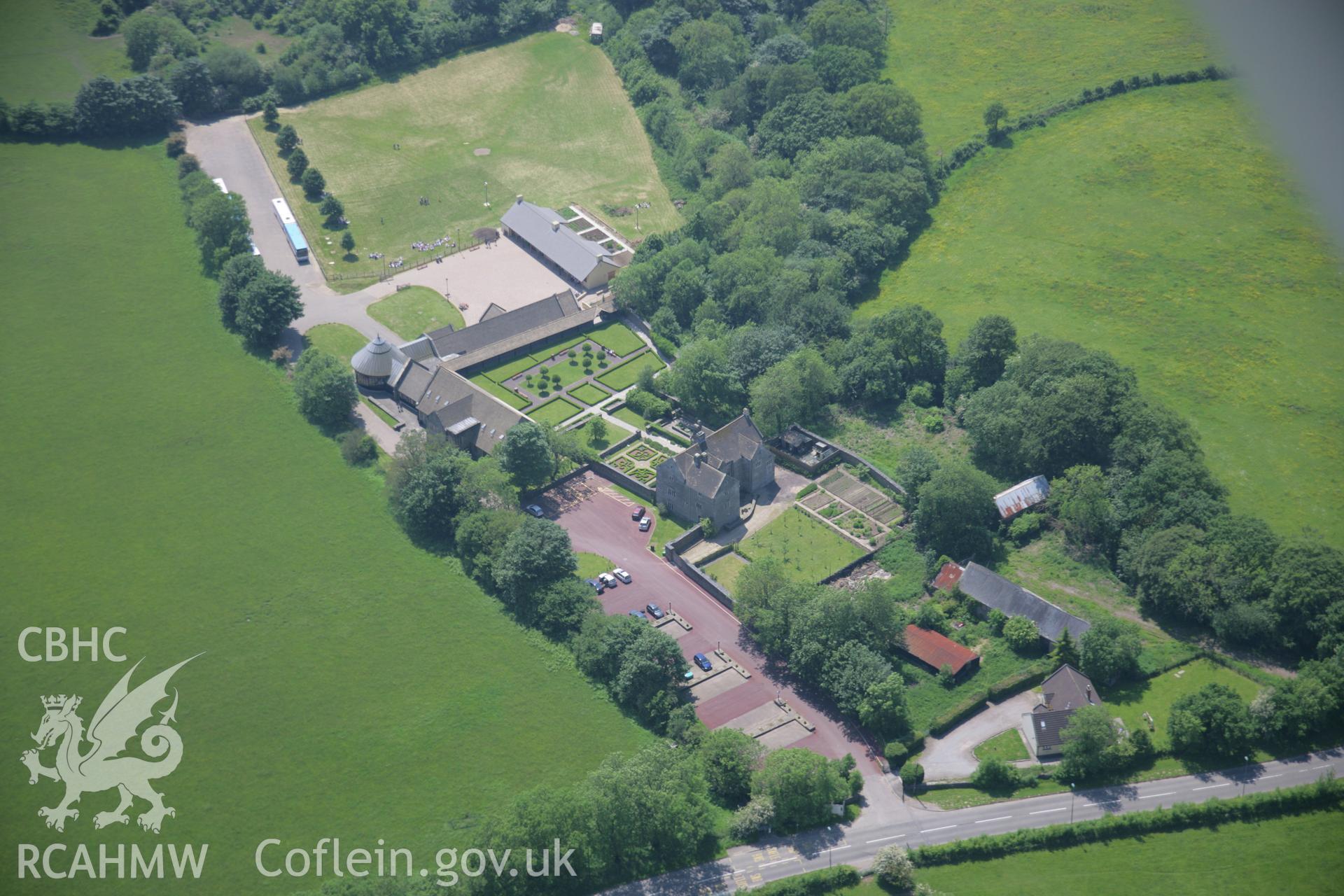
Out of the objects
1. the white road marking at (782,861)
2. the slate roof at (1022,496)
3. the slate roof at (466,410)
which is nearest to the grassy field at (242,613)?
the slate roof at (466,410)

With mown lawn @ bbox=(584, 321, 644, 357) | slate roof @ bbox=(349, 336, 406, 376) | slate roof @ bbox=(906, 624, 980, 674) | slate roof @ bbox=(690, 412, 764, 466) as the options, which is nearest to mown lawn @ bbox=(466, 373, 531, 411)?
slate roof @ bbox=(349, 336, 406, 376)

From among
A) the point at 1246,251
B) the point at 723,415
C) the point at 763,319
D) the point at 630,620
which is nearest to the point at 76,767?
the point at 630,620

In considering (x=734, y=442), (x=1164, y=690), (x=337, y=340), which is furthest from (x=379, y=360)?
(x=1164, y=690)

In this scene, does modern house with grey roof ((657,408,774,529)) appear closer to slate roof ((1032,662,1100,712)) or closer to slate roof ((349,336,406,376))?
slate roof ((1032,662,1100,712))

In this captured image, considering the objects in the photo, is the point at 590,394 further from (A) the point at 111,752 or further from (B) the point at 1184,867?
(B) the point at 1184,867

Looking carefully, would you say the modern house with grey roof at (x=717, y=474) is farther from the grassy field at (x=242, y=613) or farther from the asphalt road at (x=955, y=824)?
the asphalt road at (x=955, y=824)
